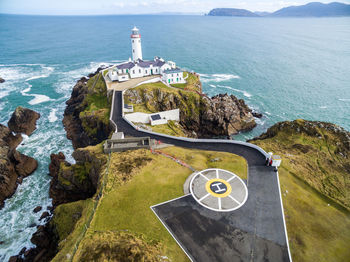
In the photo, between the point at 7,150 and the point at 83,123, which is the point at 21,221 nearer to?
the point at 7,150

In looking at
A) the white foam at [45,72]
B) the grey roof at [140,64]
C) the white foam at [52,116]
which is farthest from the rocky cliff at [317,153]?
the white foam at [45,72]

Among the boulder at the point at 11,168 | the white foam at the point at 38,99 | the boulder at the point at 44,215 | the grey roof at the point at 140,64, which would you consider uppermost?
the grey roof at the point at 140,64

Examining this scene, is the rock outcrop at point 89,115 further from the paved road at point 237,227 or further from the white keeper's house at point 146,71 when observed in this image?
the paved road at point 237,227

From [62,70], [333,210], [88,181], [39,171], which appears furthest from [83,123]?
[62,70]

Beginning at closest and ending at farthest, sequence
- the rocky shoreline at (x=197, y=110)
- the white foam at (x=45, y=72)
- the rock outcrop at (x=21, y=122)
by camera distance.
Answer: the rocky shoreline at (x=197, y=110)
the rock outcrop at (x=21, y=122)
the white foam at (x=45, y=72)

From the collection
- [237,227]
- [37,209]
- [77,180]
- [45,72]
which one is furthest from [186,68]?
[237,227]

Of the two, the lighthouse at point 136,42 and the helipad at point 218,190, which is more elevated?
the lighthouse at point 136,42

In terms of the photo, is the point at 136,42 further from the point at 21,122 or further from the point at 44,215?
the point at 44,215
